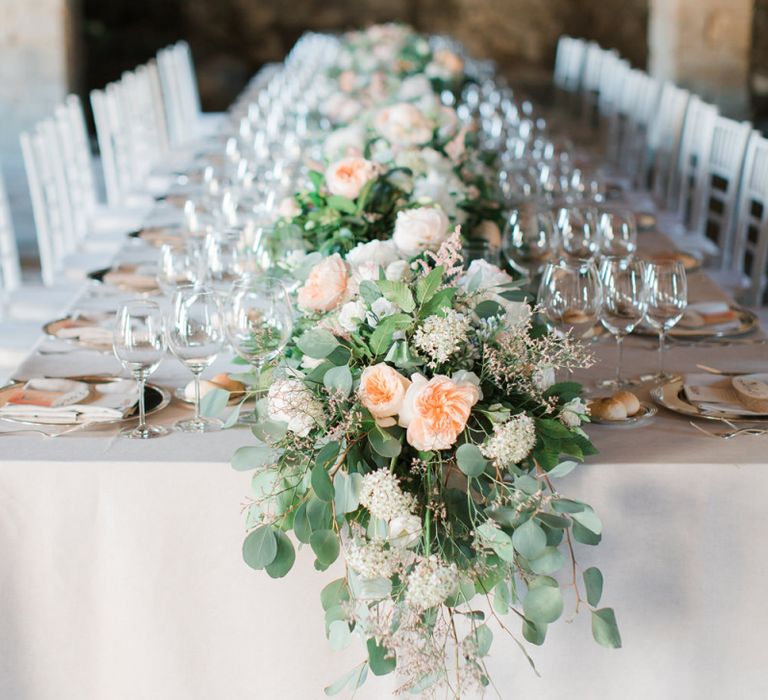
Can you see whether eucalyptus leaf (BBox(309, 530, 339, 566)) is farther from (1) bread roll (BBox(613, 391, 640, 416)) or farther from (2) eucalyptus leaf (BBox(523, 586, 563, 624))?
(1) bread roll (BBox(613, 391, 640, 416))

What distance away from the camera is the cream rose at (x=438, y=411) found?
1524 millimetres

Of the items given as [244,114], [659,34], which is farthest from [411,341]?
[659,34]

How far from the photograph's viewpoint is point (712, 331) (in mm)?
2508

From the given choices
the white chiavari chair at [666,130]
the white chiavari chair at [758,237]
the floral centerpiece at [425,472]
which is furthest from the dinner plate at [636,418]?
the white chiavari chair at [666,130]

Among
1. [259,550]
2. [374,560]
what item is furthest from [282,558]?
[374,560]

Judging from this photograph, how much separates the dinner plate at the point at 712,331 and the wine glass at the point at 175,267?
0.97 m

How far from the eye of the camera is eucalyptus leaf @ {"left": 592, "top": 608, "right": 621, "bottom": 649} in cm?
157

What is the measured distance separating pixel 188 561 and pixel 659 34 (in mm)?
8340

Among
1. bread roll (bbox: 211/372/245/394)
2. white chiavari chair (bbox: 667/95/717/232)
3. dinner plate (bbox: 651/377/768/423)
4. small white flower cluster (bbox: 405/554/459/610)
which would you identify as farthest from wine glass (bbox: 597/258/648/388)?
white chiavari chair (bbox: 667/95/717/232)

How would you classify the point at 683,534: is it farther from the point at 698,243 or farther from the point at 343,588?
the point at 698,243

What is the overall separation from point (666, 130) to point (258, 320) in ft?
14.2

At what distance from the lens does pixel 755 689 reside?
71.9 inches

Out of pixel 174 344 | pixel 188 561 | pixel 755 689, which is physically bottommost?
pixel 755 689

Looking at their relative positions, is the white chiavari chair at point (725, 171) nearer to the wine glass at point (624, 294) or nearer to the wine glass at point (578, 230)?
the wine glass at point (578, 230)
